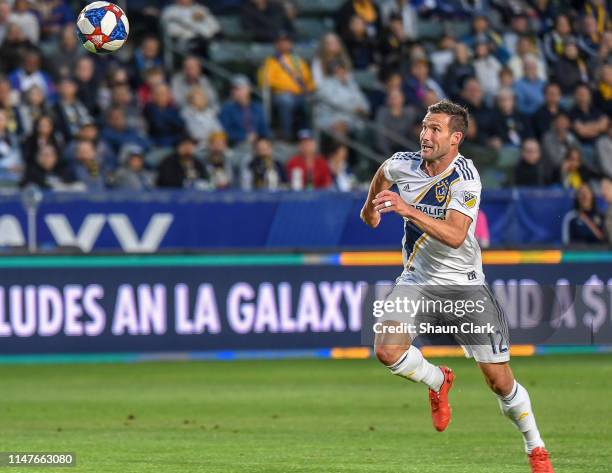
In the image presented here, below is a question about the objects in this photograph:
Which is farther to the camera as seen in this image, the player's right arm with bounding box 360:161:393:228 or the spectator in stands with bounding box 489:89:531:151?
the spectator in stands with bounding box 489:89:531:151

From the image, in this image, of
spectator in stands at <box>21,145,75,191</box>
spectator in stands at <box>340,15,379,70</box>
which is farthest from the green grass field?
spectator in stands at <box>340,15,379,70</box>

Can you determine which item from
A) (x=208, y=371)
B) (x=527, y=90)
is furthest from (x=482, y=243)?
(x=527, y=90)

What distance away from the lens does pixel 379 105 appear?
21719 millimetres

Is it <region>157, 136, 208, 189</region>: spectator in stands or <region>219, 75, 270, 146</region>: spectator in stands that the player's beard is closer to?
<region>157, 136, 208, 189</region>: spectator in stands

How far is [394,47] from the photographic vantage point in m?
22.5

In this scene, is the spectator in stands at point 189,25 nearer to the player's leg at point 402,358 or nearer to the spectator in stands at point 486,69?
the spectator in stands at point 486,69

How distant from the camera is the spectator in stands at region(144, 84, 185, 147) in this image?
Result: 19734 mm

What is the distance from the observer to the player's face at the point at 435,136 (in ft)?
28.2

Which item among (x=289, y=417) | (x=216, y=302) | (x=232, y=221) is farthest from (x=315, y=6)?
(x=289, y=417)

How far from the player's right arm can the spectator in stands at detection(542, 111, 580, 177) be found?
12355mm

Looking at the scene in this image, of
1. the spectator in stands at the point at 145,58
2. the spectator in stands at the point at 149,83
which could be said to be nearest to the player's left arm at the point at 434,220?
the spectator in stands at the point at 149,83

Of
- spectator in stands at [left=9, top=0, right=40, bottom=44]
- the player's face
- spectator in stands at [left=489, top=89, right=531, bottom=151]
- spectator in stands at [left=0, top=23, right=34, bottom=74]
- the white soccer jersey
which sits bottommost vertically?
spectator in stands at [left=489, top=89, right=531, bottom=151]

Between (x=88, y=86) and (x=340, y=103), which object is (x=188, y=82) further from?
(x=340, y=103)

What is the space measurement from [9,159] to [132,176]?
1643 mm
